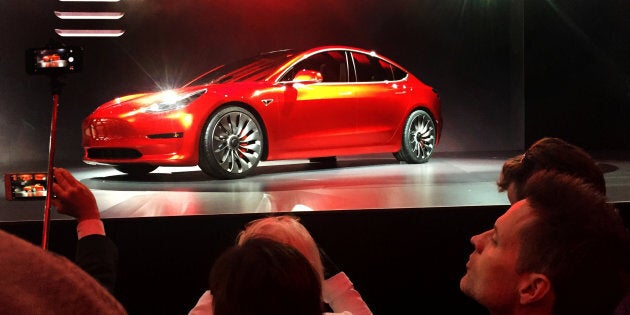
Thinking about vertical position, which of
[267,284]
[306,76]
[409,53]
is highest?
[409,53]

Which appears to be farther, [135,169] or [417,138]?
[417,138]

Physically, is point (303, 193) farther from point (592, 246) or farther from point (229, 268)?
point (229, 268)

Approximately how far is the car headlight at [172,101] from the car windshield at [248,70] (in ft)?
1.54

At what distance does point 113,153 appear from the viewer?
5.13 metres

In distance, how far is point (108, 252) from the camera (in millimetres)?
1627

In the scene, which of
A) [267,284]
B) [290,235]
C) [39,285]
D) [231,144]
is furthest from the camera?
[231,144]

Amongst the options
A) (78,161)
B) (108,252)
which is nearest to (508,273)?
(108,252)

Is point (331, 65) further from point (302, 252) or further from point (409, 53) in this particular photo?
point (302, 252)

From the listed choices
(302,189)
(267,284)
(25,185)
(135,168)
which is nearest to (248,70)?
(135,168)

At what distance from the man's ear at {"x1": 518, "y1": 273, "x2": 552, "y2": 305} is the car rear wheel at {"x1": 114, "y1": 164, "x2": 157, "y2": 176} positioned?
429cm

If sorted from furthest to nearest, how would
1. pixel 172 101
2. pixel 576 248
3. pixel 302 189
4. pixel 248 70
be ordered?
pixel 248 70
pixel 172 101
pixel 302 189
pixel 576 248

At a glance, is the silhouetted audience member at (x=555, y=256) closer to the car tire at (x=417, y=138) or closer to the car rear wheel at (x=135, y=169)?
the car rear wheel at (x=135, y=169)

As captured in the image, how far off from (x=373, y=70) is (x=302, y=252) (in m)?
4.89

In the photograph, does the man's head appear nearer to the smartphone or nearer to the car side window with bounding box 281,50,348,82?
the smartphone
